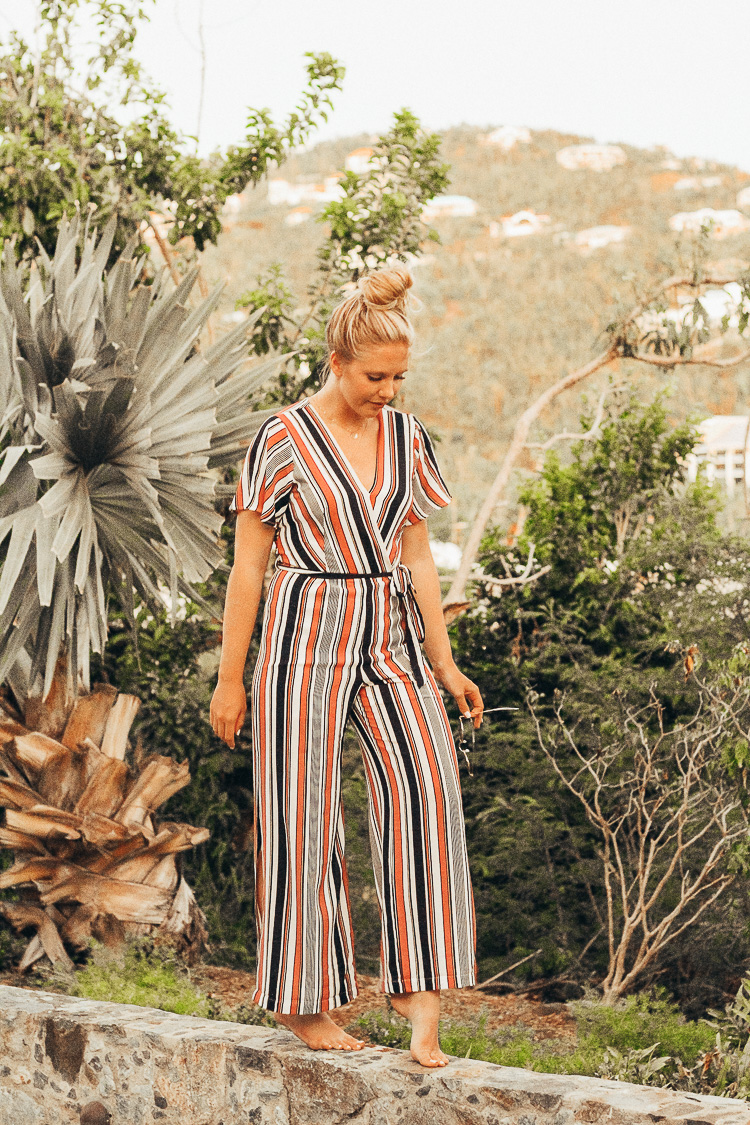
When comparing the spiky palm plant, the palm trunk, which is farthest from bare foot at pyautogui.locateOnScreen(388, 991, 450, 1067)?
the palm trunk

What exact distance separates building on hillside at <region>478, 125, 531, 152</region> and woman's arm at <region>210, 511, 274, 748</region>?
39.8 meters

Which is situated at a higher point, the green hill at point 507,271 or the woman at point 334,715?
the green hill at point 507,271

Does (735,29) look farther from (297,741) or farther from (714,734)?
(297,741)

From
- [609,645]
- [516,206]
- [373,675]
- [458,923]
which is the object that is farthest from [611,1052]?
[516,206]

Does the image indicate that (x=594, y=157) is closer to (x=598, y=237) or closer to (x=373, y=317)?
(x=598, y=237)

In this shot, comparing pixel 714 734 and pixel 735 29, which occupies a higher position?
pixel 735 29

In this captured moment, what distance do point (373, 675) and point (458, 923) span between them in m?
0.61

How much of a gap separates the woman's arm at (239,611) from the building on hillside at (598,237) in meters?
29.1

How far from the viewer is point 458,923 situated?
2781mm

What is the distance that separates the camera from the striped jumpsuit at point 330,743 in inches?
109

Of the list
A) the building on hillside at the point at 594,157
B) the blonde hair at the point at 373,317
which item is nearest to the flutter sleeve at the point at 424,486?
the blonde hair at the point at 373,317

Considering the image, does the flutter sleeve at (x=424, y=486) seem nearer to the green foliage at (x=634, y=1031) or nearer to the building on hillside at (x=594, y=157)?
the green foliage at (x=634, y=1031)

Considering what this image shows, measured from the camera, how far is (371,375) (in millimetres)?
2682

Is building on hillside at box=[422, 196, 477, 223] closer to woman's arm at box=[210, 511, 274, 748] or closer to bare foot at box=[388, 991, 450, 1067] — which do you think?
woman's arm at box=[210, 511, 274, 748]
